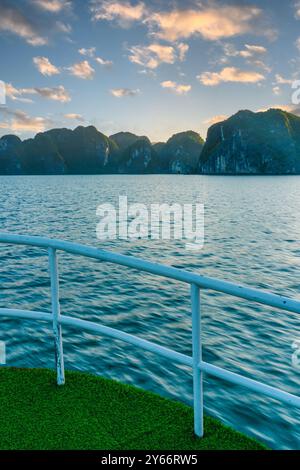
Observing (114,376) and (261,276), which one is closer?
(114,376)

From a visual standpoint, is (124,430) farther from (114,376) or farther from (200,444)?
(114,376)

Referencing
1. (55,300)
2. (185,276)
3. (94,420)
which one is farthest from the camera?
(55,300)

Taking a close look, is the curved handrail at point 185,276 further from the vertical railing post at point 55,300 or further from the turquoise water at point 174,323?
the turquoise water at point 174,323

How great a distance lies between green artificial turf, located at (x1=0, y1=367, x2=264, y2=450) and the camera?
9.65 ft

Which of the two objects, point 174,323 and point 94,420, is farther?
point 174,323

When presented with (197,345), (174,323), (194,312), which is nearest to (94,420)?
(197,345)

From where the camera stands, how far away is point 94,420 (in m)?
3.21

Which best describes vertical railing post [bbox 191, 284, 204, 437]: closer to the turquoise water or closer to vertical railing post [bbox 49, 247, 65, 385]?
vertical railing post [bbox 49, 247, 65, 385]

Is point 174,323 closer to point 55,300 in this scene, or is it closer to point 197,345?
point 55,300

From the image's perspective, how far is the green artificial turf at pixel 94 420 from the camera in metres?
2.94

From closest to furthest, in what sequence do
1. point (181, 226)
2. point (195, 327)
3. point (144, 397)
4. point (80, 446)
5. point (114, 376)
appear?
1. point (195, 327)
2. point (80, 446)
3. point (144, 397)
4. point (114, 376)
5. point (181, 226)
